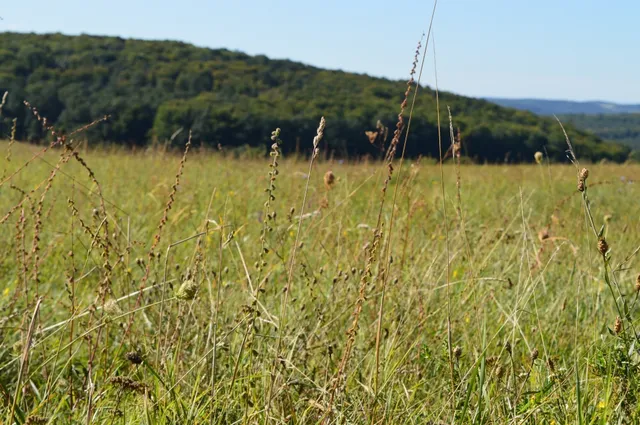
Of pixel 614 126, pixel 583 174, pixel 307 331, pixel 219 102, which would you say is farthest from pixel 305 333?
pixel 614 126

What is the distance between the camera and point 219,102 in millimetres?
Answer: 27172

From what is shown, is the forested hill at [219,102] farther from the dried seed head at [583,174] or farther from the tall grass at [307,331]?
the dried seed head at [583,174]

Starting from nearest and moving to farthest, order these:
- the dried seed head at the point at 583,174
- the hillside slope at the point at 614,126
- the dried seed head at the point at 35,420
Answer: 1. the dried seed head at the point at 583,174
2. the dried seed head at the point at 35,420
3. the hillside slope at the point at 614,126

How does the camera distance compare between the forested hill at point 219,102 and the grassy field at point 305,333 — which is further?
the forested hill at point 219,102

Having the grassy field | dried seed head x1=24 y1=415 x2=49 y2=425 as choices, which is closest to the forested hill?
the grassy field

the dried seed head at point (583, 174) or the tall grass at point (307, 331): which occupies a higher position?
the dried seed head at point (583, 174)

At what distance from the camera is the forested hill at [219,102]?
21359 mm

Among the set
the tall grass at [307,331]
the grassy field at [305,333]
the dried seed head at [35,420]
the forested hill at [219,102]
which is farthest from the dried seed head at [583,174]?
the forested hill at [219,102]

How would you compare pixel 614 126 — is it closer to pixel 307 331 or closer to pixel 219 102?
pixel 219 102

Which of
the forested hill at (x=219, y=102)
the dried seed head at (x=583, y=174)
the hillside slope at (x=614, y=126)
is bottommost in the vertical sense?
the hillside slope at (x=614, y=126)

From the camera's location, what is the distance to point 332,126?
21.9 metres

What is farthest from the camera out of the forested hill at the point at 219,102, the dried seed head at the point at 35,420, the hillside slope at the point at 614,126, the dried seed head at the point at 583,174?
the hillside slope at the point at 614,126

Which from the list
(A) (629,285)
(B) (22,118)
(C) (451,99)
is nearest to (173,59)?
(C) (451,99)

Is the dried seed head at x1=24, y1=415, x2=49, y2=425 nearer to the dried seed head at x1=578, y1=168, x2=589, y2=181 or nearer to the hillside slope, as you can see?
the dried seed head at x1=578, y1=168, x2=589, y2=181
